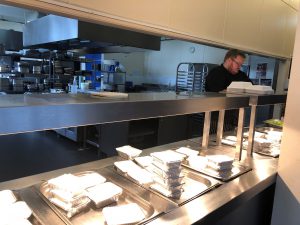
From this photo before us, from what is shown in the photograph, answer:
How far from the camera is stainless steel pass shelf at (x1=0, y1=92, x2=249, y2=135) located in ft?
2.28

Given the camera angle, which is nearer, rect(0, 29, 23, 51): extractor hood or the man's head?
the man's head

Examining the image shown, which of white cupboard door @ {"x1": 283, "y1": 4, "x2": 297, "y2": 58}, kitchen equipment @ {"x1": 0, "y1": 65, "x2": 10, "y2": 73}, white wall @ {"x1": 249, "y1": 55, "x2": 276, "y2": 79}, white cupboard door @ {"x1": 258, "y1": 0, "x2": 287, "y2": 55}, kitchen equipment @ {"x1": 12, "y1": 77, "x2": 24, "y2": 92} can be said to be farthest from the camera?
kitchen equipment @ {"x1": 0, "y1": 65, "x2": 10, "y2": 73}

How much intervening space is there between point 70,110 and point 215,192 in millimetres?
801

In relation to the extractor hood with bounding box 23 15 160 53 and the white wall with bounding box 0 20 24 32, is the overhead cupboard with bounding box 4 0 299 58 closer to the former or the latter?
the extractor hood with bounding box 23 15 160 53

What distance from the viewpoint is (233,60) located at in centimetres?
291

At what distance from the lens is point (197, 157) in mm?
1601

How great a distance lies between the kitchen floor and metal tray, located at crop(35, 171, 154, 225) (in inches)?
98.3

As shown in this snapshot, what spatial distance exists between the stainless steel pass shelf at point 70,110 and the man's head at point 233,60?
1.85 metres

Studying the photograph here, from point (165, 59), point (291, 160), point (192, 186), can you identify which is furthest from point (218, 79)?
point (165, 59)

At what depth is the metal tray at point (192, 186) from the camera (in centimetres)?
114

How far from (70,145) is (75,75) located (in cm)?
169

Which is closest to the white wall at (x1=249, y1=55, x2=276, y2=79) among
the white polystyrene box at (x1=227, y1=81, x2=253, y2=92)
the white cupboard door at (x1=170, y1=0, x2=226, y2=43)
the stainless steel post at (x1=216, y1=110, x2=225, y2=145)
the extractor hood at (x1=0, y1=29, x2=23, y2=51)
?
the white cupboard door at (x1=170, y1=0, x2=226, y2=43)

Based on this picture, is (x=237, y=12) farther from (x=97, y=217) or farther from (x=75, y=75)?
(x=75, y=75)

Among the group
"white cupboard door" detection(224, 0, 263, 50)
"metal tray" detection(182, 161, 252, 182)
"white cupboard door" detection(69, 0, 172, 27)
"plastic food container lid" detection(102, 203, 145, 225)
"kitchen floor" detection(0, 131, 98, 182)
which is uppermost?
"white cupboard door" detection(224, 0, 263, 50)
